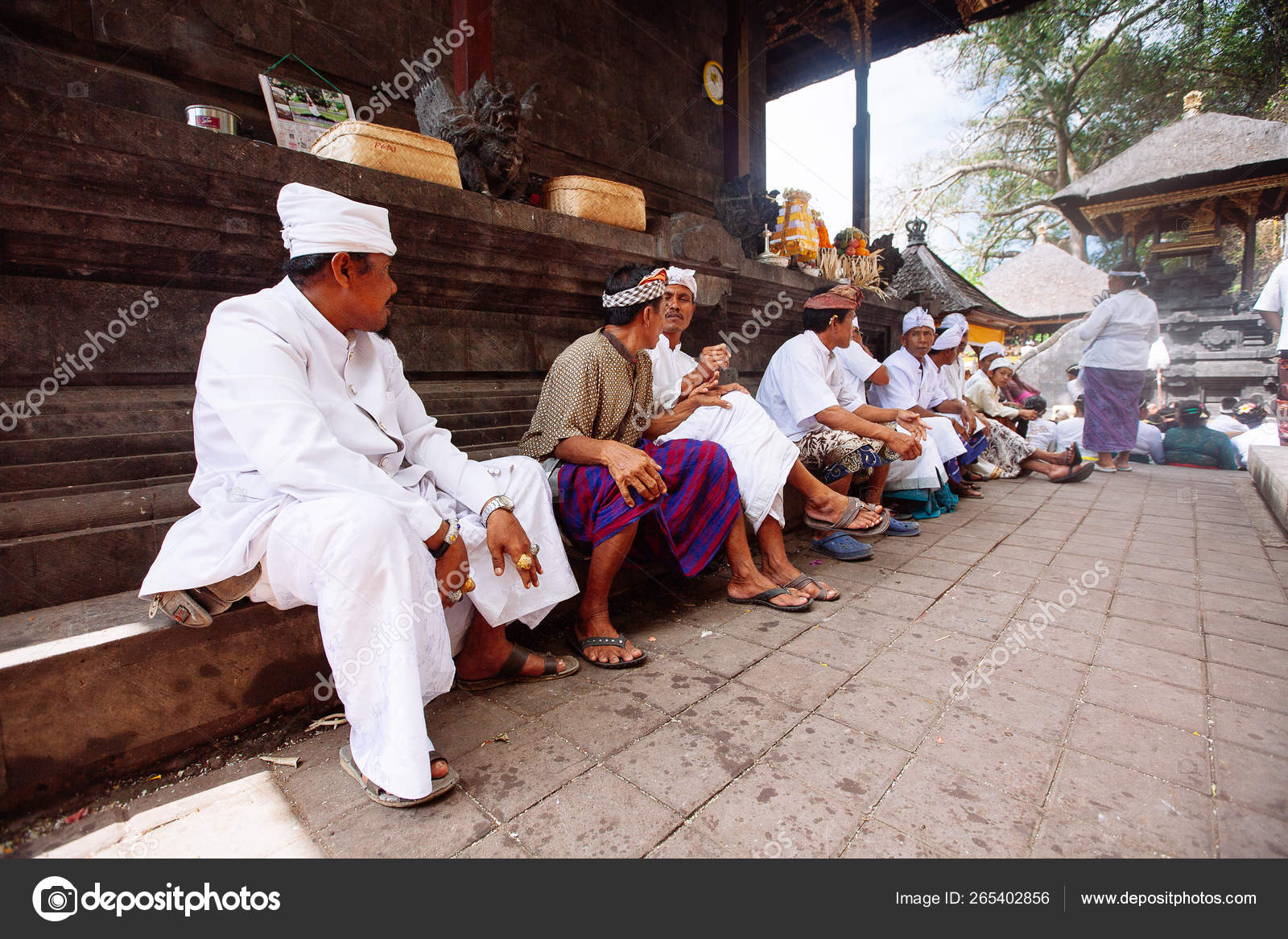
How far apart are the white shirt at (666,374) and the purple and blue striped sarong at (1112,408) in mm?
6388

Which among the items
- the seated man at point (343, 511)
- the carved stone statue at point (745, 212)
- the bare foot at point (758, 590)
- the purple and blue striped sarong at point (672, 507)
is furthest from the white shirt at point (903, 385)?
the seated man at point (343, 511)

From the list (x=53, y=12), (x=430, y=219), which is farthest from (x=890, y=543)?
(x=53, y=12)

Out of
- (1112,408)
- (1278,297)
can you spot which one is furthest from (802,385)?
(1278,297)

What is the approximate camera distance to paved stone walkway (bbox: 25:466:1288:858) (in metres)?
1.39

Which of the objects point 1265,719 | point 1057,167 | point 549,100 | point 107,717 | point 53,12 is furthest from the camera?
point 1057,167

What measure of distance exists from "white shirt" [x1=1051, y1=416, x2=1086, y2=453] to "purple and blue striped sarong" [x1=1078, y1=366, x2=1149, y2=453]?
79 millimetres

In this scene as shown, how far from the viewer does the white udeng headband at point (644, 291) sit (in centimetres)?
264

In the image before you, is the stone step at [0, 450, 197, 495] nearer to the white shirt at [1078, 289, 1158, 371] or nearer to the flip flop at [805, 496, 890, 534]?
the flip flop at [805, 496, 890, 534]

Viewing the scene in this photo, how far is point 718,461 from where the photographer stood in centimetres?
270

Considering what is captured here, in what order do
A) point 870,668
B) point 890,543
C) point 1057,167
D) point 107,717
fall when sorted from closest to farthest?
1. point 107,717
2. point 870,668
3. point 890,543
4. point 1057,167

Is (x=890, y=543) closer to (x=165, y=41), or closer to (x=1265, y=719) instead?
(x=1265, y=719)

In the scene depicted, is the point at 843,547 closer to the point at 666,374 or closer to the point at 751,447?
the point at 751,447

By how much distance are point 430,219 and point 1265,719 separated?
363 centimetres

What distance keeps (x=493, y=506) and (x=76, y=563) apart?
1252mm
